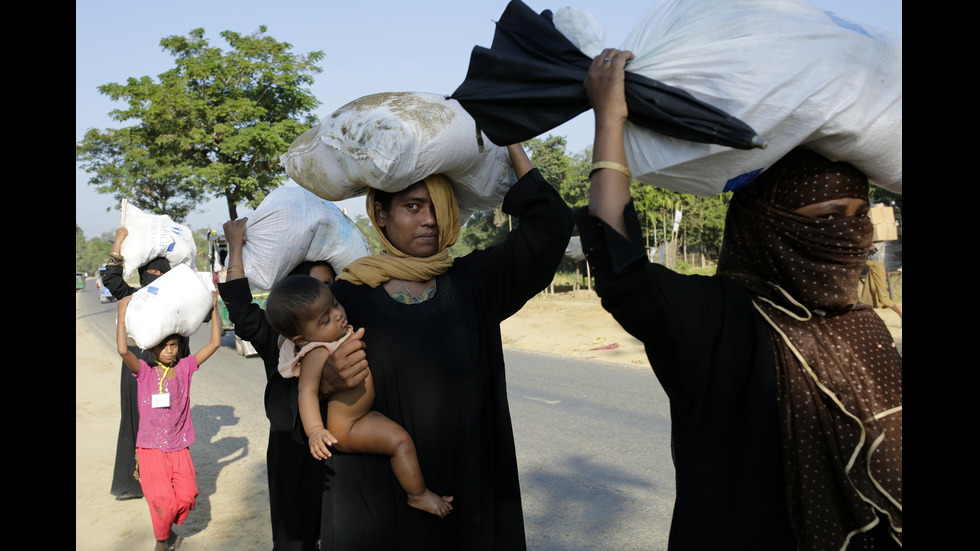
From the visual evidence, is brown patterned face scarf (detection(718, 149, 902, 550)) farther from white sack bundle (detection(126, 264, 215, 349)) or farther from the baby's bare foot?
white sack bundle (detection(126, 264, 215, 349))

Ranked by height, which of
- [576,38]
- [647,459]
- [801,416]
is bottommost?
[647,459]

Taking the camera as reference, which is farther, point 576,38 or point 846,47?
point 576,38

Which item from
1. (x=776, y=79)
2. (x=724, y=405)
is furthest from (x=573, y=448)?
(x=776, y=79)

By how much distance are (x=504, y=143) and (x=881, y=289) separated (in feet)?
29.1

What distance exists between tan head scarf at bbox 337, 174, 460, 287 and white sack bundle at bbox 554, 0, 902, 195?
1040 millimetres

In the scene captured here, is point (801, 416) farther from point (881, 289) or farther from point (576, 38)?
point (881, 289)

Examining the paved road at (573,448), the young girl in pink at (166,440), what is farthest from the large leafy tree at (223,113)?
the young girl in pink at (166,440)

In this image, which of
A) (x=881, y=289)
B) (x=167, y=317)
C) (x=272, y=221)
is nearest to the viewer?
(x=272, y=221)

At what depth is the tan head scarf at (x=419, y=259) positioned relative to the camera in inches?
91.7

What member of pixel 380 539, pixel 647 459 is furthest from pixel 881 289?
pixel 380 539

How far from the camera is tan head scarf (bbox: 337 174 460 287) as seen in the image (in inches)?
91.7

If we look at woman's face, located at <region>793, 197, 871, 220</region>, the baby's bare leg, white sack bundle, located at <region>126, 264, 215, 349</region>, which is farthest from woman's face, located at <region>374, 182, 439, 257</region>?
white sack bundle, located at <region>126, 264, 215, 349</region>
